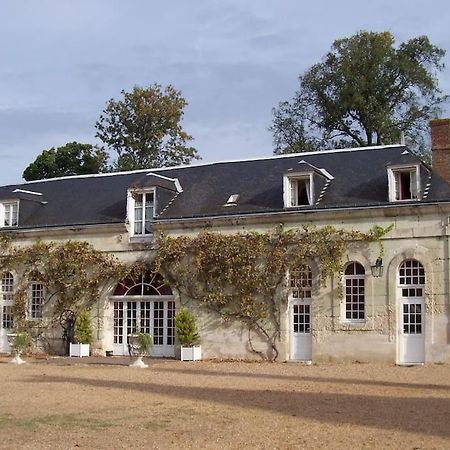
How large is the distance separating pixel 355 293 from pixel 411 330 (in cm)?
177

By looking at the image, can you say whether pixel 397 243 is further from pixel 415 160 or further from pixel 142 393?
pixel 142 393

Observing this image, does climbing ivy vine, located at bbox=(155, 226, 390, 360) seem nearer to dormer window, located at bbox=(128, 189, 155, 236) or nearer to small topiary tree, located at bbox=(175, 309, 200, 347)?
small topiary tree, located at bbox=(175, 309, 200, 347)

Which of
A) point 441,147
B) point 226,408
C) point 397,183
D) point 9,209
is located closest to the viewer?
point 226,408

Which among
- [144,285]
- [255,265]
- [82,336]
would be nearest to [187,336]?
[144,285]

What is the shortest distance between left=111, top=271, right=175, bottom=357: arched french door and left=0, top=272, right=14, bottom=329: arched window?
4125 mm

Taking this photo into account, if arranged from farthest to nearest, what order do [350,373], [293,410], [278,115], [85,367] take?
[278,115] < [85,367] < [350,373] < [293,410]

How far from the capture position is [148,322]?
2364 centimetres

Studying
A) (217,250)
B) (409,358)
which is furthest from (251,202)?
(409,358)

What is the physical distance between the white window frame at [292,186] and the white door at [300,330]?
2724mm

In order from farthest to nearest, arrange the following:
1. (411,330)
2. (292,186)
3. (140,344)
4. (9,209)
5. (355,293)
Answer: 1. (9,209)
2. (292,186)
3. (355,293)
4. (411,330)
5. (140,344)

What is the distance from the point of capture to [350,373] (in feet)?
57.4

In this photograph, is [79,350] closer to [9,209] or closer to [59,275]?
[59,275]

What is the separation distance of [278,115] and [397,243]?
2311 centimetres

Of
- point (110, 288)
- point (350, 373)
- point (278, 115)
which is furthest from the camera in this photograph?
A: point (278, 115)
